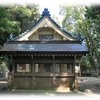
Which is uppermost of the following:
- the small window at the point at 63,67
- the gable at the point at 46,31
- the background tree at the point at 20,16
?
the background tree at the point at 20,16

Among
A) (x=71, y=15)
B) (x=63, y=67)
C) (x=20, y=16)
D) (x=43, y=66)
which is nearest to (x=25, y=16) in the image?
(x=20, y=16)

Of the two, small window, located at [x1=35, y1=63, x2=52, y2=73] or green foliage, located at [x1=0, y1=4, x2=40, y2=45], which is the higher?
green foliage, located at [x1=0, y1=4, x2=40, y2=45]

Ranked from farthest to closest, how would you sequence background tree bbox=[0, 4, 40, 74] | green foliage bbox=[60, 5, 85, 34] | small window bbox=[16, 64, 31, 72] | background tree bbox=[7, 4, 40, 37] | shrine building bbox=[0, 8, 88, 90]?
green foliage bbox=[60, 5, 85, 34], background tree bbox=[7, 4, 40, 37], background tree bbox=[0, 4, 40, 74], small window bbox=[16, 64, 31, 72], shrine building bbox=[0, 8, 88, 90]

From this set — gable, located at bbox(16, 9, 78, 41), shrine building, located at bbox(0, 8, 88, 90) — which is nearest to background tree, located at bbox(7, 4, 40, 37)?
gable, located at bbox(16, 9, 78, 41)

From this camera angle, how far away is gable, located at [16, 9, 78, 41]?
567 inches

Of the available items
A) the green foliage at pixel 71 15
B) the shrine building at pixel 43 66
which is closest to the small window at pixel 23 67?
the shrine building at pixel 43 66

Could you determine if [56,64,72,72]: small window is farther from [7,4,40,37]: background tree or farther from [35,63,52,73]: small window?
[7,4,40,37]: background tree

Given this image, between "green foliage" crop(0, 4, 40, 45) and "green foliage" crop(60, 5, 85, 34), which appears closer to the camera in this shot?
"green foliage" crop(0, 4, 40, 45)

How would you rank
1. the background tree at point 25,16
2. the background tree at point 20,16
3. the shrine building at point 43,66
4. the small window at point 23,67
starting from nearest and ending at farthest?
the shrine building at point 43,66 < the small window at point 23,67 < the background tree at point 20,16 < the background tree at point 25,16

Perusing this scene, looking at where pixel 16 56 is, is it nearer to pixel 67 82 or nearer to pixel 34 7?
pixel 67 82

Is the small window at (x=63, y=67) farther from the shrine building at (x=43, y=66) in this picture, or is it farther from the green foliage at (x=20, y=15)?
the green foliage at (x=20, y=15)

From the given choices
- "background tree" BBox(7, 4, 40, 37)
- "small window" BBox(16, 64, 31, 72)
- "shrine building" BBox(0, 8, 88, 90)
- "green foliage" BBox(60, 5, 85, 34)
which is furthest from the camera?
"green foliage" BBox(60, 5, 85, 34)

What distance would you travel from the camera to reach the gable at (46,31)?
47.2ft

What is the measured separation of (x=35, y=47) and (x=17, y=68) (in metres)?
2.10
